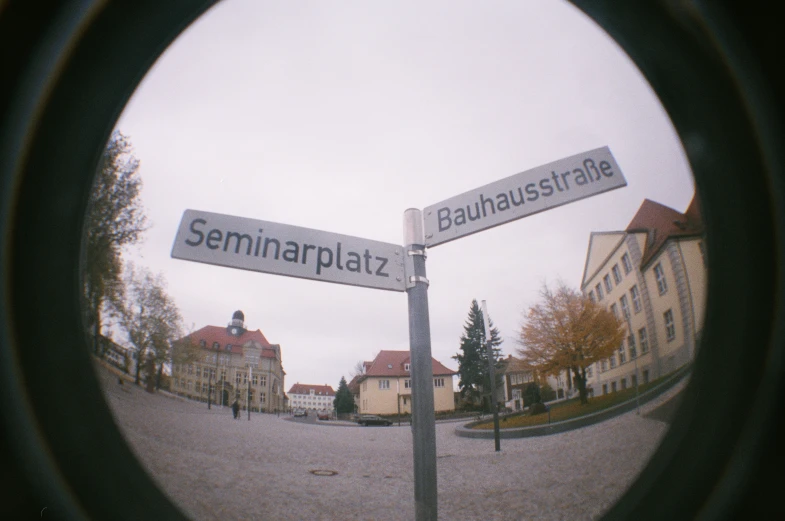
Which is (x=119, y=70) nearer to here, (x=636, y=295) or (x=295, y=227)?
(x=295, y=227)

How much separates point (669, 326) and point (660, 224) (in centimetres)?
35

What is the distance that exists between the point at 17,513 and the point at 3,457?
120 mm

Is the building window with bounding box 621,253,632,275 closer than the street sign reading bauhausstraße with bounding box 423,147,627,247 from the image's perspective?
Yes

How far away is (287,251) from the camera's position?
1.57 metres

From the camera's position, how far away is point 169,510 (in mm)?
944

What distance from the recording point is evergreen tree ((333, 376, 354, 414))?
1396 mm

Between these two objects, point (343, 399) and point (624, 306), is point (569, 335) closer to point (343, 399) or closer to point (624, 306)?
point (624, 306)

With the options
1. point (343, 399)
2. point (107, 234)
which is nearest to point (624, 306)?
point (343, 399)

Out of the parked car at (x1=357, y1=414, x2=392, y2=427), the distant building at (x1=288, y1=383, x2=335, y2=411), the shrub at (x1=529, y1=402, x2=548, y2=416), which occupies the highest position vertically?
the distant building at (x1=288, y1=383, x2=335, y2=411)

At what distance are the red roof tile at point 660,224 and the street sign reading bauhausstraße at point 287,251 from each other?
984mm

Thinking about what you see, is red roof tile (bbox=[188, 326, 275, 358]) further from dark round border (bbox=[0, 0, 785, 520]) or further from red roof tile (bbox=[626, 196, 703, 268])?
red roof tile (bbox=[626, 196, 703, 268])

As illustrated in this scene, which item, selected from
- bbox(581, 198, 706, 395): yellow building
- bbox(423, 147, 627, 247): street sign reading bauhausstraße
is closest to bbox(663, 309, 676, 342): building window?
bbox(581, 198, 706, 395): yellow building

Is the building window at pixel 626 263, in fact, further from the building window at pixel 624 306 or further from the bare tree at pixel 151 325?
the bare tree at pixel 151 325

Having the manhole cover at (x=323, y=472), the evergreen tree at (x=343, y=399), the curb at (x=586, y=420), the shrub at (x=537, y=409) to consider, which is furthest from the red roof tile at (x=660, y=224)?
the manhole cover at (x=323, y=472)
